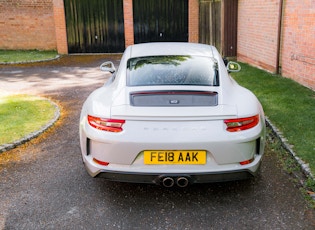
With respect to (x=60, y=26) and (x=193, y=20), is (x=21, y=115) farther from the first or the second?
(x=193, y=20)

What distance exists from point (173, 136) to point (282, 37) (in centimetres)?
731

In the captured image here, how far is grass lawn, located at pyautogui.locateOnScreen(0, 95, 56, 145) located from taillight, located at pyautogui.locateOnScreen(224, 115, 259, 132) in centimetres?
342

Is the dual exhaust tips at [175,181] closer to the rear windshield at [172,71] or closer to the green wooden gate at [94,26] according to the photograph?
the rear windshield at [172,71]

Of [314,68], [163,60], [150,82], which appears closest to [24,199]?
[150,82]

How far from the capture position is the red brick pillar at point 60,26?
53.5 feet

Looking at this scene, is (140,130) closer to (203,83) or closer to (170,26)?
(203,83)

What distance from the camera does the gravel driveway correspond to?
133 inches

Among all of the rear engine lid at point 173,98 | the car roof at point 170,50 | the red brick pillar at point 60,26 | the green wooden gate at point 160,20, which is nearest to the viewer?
the rear engine lid at point 173,98

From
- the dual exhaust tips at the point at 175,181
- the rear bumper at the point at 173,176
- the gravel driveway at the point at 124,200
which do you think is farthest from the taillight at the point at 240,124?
the gravel driveway at the point at 124,200

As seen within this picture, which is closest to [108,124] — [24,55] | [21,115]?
[21,115]

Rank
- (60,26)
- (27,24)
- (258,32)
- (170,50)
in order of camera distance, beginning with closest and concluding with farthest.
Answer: (170,50) < (258,32) < (60,26) < (27,24)

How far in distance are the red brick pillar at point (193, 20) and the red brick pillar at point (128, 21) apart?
2.54 m

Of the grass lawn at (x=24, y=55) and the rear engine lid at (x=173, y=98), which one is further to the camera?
the grass lawn at (x=24, y=55)

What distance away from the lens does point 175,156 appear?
11.0 feet
